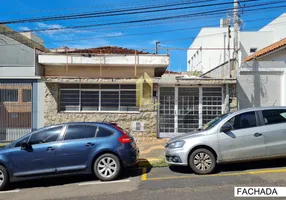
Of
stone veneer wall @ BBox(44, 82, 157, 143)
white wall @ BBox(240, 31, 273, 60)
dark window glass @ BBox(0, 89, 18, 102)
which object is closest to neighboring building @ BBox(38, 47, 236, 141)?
stone veneer wall @ BBox(44, 82, 157, 143)

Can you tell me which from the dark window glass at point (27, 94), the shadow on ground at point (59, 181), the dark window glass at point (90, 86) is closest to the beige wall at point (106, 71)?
the dark window glass at point (90, 86)

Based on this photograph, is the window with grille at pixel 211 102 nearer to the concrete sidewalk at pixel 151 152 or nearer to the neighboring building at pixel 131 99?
the neighboring building at pixel 131 99

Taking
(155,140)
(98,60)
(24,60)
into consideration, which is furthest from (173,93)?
(24,60)

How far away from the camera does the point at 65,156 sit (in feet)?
20.7

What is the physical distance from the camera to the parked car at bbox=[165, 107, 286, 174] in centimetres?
646

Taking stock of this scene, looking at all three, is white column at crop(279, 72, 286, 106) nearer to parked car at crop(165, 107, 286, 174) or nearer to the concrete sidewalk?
parked car at crop(165, 107, 286, 174)

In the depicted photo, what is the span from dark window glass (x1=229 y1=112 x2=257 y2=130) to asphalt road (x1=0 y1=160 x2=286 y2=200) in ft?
3.81

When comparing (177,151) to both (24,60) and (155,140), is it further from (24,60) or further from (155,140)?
(24,60)

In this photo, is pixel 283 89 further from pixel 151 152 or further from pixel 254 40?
pixel 254 40

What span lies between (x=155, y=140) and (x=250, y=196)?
269 inches

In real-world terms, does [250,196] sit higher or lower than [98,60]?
lower

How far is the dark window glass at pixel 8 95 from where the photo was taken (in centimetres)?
1224

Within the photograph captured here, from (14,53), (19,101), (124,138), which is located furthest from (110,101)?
(14,53)

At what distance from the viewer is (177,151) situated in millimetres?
6641
